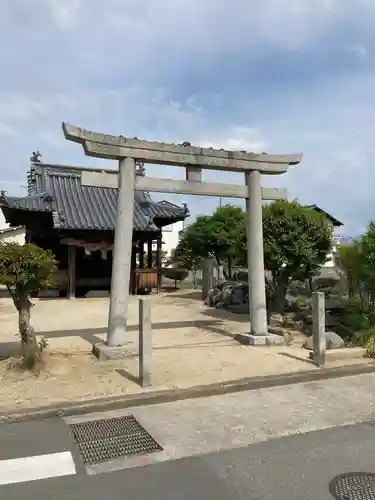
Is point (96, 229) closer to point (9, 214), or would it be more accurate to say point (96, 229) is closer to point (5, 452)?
point (9, 214)

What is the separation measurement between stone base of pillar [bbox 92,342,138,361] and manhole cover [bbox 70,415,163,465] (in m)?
2.58

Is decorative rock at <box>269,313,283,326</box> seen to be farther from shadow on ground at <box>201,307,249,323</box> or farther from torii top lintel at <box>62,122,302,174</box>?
torii top lintel at <box>62,122,302,174</box>

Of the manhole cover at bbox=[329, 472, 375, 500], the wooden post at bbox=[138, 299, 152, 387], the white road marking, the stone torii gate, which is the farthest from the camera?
the stone torii gate

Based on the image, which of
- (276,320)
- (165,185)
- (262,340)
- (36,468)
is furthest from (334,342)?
(36,468)

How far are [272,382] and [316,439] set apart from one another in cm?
190

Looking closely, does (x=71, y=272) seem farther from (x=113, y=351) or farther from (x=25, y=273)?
(x=25, y=273)

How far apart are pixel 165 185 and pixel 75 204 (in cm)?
1235

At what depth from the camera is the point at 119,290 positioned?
794cm

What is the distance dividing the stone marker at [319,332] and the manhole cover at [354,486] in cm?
354

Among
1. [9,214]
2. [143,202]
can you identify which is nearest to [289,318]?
[143,202]

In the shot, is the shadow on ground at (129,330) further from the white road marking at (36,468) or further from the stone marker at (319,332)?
the white road marking at (36,468)

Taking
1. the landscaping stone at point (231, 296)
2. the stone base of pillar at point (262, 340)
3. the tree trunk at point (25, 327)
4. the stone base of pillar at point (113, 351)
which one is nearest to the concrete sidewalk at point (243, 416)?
the tree trunk at point (25, 327)

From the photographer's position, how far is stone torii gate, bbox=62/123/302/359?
308 inches

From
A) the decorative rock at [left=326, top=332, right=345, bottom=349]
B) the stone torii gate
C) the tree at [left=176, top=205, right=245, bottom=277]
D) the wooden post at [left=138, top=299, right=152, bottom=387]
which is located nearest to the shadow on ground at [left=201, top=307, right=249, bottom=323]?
the stone torii gate
